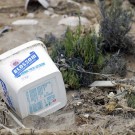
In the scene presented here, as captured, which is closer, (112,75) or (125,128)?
(125,128)

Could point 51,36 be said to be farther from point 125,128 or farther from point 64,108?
point 125,128

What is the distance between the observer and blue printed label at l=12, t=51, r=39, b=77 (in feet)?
13.4

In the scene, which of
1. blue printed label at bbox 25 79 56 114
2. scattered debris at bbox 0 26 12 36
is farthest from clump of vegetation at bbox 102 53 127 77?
scattered debris at bbox 0 26 12 36

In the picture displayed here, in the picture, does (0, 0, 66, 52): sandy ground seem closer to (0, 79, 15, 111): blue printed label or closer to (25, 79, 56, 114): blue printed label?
(0, 79, 15, 111): blue printed label

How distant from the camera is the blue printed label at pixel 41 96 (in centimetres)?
403

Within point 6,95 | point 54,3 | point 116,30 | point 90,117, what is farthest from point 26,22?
point 90,117

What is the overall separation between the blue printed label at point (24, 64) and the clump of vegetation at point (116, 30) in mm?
1251

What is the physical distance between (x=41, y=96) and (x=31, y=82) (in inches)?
7.4

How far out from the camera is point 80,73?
4.67 metres

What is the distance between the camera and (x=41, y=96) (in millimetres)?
4102

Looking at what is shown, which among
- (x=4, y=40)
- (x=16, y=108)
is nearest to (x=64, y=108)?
(x=16, y=108)

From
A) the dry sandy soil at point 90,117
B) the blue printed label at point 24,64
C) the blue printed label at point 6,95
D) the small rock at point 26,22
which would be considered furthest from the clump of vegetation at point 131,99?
the small rock at point 26,22

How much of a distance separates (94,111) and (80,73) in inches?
25.8

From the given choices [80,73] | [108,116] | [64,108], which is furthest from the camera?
[80,73]
